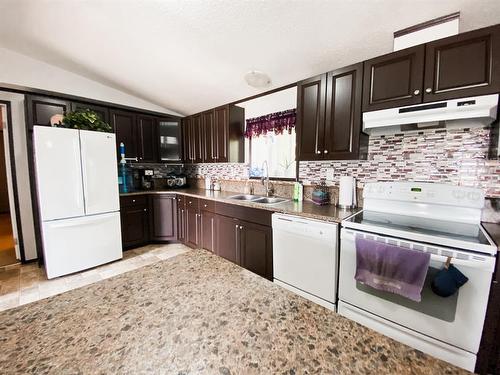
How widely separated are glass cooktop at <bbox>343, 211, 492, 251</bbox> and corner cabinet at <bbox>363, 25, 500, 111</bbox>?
33.9 inches

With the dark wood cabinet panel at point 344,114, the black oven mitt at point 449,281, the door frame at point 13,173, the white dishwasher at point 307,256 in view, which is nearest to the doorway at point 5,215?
the door frame at point 13,173

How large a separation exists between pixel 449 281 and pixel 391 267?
27 centimetres

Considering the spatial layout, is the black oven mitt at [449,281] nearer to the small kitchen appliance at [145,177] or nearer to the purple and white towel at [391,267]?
the purple and white towel at [391,267]

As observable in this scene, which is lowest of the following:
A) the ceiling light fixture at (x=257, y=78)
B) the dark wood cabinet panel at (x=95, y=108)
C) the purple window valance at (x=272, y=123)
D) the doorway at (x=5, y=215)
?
the doorway at (x=5, y=215)

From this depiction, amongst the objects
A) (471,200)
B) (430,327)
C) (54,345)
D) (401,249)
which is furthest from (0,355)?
(471,200)

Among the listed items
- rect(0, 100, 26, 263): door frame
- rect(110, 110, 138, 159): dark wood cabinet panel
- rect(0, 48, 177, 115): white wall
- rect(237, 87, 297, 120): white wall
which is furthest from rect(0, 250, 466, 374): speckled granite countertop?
rect(0, 48, 177, 115): white wall

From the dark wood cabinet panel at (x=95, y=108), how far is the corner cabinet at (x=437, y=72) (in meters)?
3.42

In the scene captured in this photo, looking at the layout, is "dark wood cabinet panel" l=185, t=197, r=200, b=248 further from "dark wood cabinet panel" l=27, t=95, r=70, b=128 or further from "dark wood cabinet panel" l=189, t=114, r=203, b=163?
"dark wood cabinet panel" l=27, t=95, r=70, b=128

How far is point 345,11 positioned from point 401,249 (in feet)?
5.49

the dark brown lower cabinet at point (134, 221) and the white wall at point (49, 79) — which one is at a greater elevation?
the white wall at point (49, 79)

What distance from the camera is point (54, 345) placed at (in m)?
Result: 0.50

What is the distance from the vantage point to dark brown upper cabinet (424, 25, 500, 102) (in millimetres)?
1299

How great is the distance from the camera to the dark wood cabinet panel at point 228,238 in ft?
8.32

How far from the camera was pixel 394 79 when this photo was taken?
1631 millimetres
